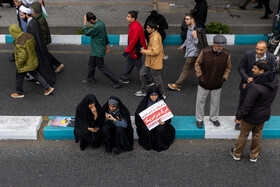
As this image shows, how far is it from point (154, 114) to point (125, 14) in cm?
677

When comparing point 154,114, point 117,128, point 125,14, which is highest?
point 125,14

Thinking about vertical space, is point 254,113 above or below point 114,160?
above

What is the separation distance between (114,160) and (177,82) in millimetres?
2628

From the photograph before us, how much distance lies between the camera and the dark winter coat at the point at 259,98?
440 centimetres

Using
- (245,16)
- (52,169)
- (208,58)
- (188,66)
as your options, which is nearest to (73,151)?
(52,169)

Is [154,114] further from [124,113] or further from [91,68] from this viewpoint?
[91,68]

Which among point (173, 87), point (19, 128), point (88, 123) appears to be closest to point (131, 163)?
point (88, 123)

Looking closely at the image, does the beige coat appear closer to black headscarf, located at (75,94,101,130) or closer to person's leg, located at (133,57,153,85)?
person's leg, located at (133,57,153,85)

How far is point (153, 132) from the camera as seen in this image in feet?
17.7

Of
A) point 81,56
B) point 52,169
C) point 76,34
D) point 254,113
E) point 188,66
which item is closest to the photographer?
point 254,113

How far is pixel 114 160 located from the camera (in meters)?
5.17

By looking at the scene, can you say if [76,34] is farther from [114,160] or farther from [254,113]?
[254,113]

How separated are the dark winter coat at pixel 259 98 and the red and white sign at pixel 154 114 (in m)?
1.15

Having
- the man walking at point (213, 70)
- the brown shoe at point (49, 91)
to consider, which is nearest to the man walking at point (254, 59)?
the man walking at point (213, 70)
